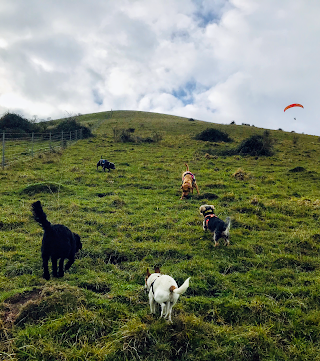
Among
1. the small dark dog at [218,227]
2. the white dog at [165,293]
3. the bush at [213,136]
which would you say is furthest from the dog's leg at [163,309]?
the bush at [213,136]

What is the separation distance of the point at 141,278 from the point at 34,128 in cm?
3214

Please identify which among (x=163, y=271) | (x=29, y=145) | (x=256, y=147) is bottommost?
(x=163, y=271)

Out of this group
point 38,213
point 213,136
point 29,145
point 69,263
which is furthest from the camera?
point 213,136

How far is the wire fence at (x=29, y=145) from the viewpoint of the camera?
17.0 metres

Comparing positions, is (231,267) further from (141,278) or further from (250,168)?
(250,168)

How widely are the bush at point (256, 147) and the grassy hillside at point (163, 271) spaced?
977cm

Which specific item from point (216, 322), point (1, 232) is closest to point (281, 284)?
point (216, 322)

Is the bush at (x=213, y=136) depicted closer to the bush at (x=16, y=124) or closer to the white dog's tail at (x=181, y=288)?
the bush at (x=16, y=124)

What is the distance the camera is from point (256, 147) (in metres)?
23.1

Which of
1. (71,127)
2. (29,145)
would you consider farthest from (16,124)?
(29,145)

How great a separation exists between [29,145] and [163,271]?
22.6 meters

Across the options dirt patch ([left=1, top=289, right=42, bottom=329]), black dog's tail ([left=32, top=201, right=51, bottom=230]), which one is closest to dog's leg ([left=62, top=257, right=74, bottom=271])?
dirt patch ([left=1, top=289, right=42, bottom=329])

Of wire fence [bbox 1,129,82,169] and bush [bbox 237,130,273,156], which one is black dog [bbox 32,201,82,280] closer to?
wire fence [bbox 1,129,82,169]

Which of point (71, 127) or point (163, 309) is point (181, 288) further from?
point (71, 127)
